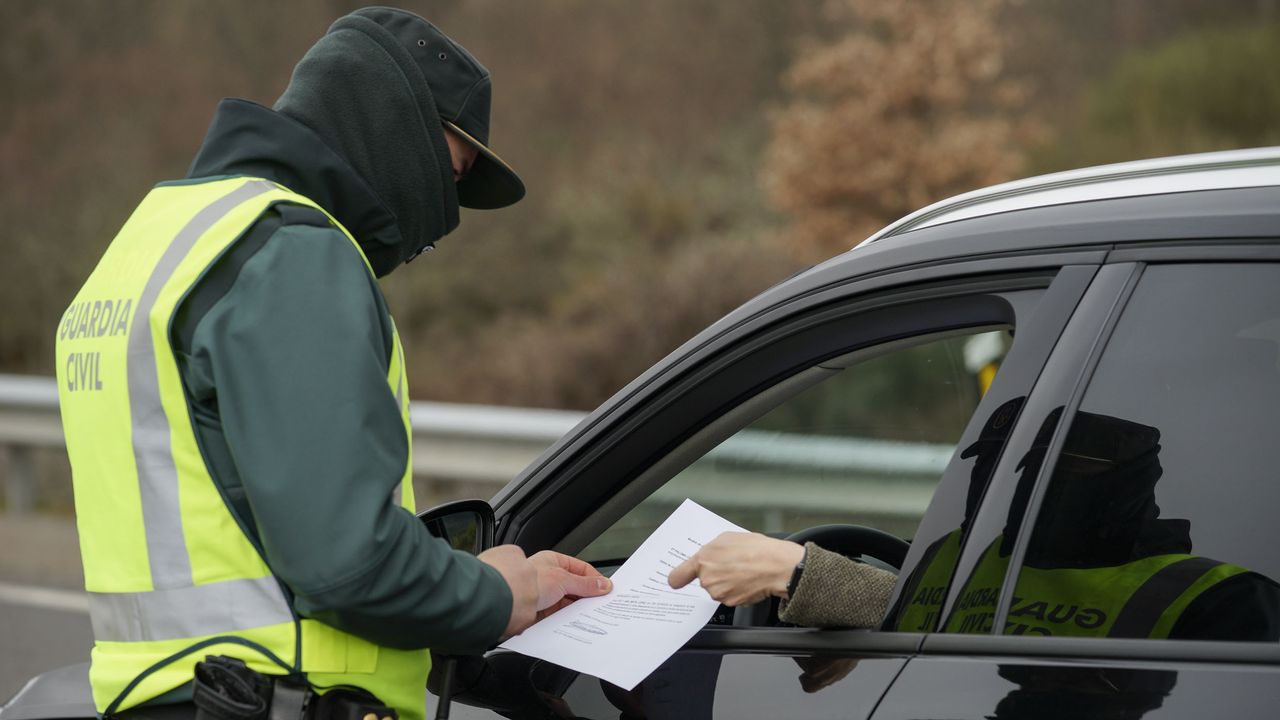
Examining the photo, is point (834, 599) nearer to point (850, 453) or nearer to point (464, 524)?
point (464, 524)

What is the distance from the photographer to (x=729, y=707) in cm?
185

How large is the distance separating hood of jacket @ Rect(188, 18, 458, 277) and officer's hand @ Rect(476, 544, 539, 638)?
1.63 feet

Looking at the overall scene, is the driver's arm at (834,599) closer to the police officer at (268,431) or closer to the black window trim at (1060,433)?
the black window trim at (1060,433)

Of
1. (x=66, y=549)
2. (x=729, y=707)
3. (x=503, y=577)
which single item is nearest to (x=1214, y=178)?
(x=729, y=707)

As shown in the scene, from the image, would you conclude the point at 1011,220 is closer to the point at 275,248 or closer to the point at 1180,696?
the point at 1180,696

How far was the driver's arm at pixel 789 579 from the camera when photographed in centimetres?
185

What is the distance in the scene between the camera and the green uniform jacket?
5.40ft

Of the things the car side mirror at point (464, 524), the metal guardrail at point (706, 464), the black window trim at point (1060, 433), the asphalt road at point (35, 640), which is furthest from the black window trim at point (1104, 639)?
the asphalt road at point (35, 640)

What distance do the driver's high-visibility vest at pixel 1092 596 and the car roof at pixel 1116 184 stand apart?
20.2 inches

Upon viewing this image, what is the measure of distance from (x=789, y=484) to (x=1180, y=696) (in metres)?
4.22

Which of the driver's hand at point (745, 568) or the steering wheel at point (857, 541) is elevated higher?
the steering wheel at point (857, 541)

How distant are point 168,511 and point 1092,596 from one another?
3.94 feet

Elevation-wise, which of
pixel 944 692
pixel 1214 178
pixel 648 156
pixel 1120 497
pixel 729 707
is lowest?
pixel 729 707

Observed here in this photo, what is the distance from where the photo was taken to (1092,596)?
5.41 ft
